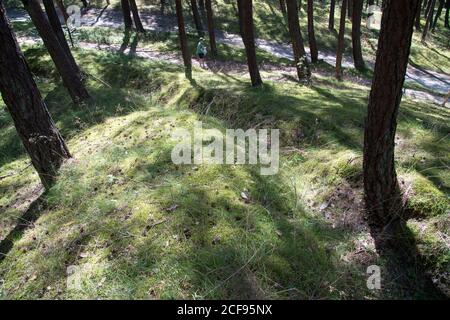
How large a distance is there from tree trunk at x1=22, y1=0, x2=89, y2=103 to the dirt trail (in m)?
8.12

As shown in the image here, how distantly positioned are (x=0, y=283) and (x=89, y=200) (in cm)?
160

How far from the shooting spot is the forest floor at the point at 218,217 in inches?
164

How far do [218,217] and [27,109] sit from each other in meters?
3.73

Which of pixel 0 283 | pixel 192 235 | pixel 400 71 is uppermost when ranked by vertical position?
pixel 400 71

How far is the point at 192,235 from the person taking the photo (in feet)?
15.1

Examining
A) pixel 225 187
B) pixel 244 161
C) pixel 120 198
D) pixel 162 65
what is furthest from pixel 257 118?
pixel 162 65

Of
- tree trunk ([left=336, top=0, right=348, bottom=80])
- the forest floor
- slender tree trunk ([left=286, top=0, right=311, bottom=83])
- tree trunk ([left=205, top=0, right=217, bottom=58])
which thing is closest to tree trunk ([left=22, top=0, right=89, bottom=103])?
the forest floor

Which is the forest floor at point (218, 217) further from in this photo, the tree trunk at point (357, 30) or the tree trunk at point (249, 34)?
the tree trunk at point (357, 30)

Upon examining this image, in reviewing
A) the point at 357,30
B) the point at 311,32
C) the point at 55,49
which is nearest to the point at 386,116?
the point at 55,49

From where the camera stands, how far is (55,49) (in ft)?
36.2

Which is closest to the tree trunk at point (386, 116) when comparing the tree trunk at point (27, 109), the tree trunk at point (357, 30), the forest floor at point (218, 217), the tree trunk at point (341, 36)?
the forest floor at point (218, 217)

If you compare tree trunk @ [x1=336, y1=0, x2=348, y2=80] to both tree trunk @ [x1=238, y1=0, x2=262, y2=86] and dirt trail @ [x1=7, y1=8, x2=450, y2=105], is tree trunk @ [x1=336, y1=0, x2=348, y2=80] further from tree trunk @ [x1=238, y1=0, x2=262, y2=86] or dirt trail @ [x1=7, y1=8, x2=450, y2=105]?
tree trunk @ [x1=238, y1=0, x2=262, y2=86]

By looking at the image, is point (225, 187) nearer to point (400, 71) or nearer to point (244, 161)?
point (244, 161)

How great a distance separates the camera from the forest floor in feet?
13.6
